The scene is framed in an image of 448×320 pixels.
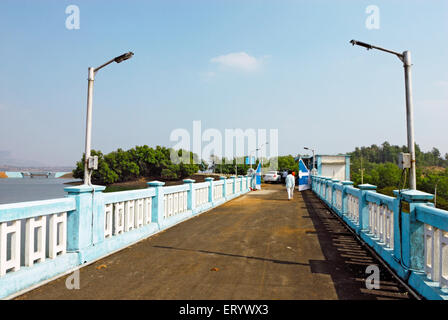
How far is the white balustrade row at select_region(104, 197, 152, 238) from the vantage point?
679 centimetres

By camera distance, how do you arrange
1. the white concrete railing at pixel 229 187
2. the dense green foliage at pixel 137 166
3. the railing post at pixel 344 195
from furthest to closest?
the dense green foliage at pixel 137 166 → the white concrete railing at pixel 229 187 → the railing post at pixel 344 195

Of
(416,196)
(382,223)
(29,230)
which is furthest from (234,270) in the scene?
(382,223)

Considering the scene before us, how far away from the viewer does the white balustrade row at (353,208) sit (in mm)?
9031

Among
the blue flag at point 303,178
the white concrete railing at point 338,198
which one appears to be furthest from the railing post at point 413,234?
the blue flag at point 303,178

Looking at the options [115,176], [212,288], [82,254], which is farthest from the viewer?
[115,176]

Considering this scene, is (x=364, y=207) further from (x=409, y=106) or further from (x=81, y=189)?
(x=81, y=189)

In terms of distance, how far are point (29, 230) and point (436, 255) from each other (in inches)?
226

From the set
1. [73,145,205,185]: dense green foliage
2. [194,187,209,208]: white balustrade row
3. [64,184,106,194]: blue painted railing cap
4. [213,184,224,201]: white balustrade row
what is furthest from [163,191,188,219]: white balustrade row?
[73,145,205,185]: dense green foliage

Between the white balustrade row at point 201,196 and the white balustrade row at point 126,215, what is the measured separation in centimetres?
470

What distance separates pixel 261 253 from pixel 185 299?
2.73 m

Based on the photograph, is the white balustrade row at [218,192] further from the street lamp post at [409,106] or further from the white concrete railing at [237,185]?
the street lamp post at [409,106]
